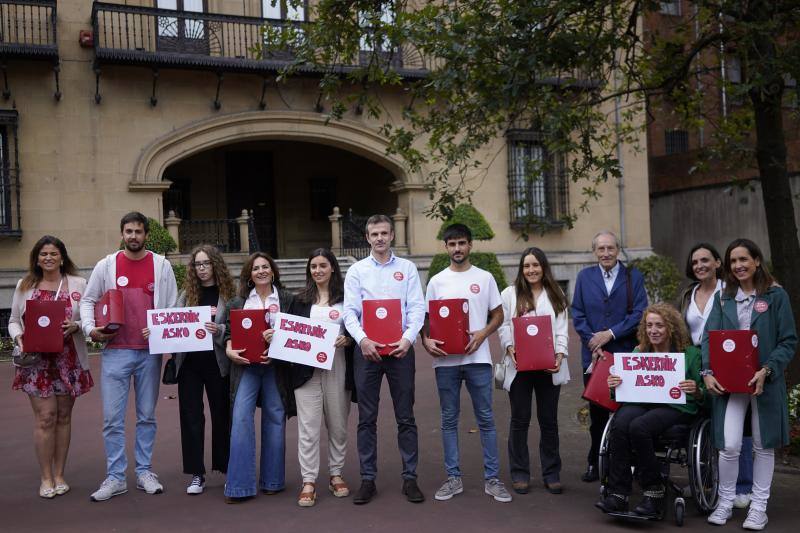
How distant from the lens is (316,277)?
20.6 ft

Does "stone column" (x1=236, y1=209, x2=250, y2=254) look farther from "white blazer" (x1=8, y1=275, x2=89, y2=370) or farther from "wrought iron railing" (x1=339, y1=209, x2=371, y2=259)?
"white blazer" (x1=8, y1=275, x2=89, y2=370)

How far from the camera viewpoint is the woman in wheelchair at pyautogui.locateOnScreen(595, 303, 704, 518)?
5.44m

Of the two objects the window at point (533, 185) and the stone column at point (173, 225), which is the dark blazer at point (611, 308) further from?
the window at point (533, 185)

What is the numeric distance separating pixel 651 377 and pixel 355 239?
50.1 feet

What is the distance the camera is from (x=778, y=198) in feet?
26.5

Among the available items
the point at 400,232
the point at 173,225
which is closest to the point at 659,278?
the point at 400,232

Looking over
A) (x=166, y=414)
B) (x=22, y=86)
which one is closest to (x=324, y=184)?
(x=22, y=86)

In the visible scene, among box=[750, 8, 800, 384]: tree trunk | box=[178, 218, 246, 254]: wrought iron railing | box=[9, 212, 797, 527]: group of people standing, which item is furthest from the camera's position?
box=[178, 218, 246, 254]: wrought iron railing

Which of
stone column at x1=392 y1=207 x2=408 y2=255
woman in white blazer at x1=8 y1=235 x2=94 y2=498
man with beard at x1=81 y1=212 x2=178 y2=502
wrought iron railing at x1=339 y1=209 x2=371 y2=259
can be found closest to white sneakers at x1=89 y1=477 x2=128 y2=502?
man with beard at x1=81 y1=212 x2=178 y2=502

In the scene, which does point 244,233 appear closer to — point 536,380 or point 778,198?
point 778,198

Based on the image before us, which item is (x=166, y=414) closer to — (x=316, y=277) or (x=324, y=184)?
(x=316, y=277)

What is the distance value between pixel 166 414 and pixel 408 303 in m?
4.70

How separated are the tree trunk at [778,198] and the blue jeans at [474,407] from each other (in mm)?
3711

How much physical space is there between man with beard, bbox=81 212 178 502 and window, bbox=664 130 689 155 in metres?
27.4
